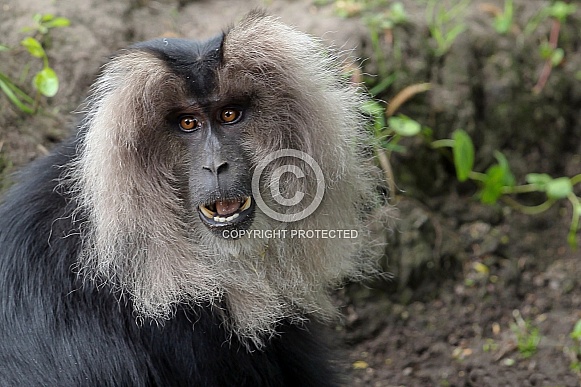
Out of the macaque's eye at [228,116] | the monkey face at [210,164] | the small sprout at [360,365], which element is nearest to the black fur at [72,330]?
the monkey face at [210,164]

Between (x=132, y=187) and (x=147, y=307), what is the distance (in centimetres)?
42

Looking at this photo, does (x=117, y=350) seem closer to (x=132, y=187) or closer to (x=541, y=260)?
(x=132, y=187)

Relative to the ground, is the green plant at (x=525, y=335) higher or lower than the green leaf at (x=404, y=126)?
lower

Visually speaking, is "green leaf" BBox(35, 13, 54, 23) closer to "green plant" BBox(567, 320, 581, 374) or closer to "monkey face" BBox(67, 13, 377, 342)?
"monkey face" BBox(67, 13, 377, 342)

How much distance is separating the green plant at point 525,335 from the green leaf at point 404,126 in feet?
3.94

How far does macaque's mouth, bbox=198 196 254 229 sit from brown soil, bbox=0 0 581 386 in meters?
1.50

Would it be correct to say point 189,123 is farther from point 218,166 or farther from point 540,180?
point 540,180

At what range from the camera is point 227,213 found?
8.81 ft

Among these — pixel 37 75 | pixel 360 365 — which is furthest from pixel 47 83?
pixel 360 365

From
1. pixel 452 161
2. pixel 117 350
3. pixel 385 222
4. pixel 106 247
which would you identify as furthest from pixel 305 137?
pixel 452 161

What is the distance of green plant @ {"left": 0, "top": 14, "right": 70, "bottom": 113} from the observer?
385 cm

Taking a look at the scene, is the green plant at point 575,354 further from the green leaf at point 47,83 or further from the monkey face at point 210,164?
the green leaf at point 47,83

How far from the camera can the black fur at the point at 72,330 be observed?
2.76 metres

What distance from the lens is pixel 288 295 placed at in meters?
2.97
